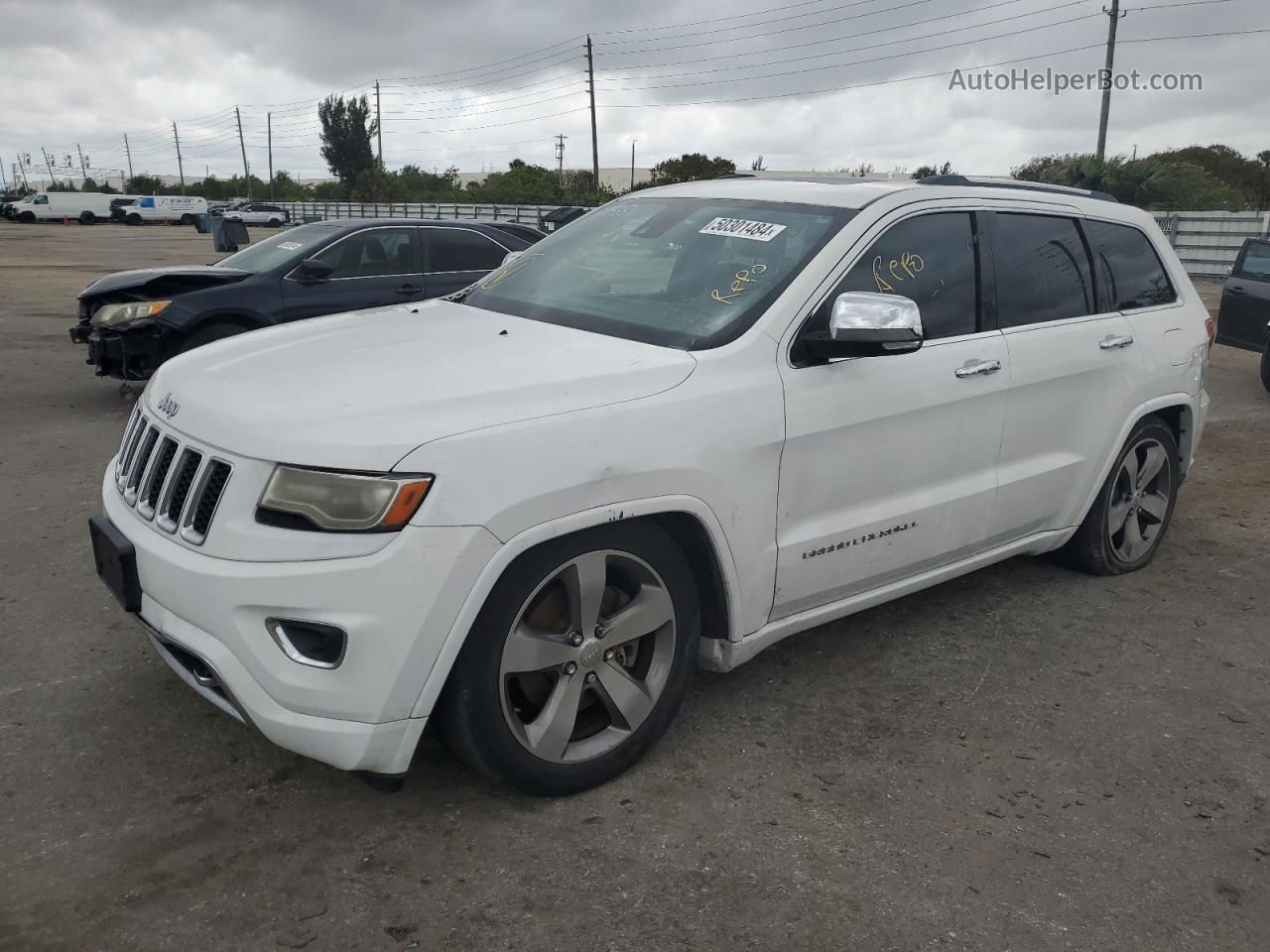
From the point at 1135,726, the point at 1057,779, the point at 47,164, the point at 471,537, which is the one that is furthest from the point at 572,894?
the point at 47,164

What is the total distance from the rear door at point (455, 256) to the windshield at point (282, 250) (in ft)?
2.72

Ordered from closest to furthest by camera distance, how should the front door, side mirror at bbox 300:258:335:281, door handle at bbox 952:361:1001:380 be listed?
the front door < door handle at bbox 952:361:1001:380 < side mirror at bbox 300:258:335:281

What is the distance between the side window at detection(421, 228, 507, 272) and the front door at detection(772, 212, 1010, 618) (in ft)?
19.7

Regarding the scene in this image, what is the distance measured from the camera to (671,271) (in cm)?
369

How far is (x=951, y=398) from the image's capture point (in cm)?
373

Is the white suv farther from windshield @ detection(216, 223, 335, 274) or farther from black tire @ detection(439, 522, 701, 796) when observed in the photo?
windshield @ detection(216, 223, 335, 274)

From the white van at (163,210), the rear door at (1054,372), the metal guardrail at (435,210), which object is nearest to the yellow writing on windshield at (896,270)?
the rear door at (1054,372)

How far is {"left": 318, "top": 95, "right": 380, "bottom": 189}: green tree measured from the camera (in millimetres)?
95188

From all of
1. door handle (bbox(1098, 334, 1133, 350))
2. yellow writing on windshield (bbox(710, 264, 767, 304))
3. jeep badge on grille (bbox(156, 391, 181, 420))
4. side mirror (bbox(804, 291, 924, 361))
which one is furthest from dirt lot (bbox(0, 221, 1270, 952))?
yellow writing on windshield (bbox(710, 264, 767, 304))

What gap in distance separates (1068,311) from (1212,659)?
1.48 m

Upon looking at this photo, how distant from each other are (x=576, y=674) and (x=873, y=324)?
4.40ft

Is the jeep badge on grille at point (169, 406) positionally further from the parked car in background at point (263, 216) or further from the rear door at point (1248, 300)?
the parked car in background at point (263, 216)

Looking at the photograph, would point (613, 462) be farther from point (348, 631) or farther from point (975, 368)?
point (975, 368)

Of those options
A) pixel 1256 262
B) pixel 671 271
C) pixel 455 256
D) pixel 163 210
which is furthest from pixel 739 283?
pixel 163 210
